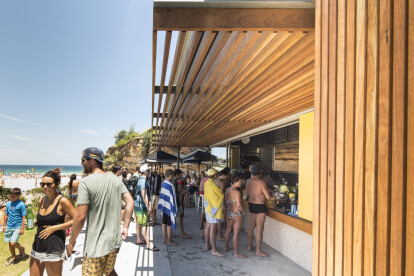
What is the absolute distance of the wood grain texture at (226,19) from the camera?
6.57ft

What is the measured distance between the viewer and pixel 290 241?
4809 millimetres

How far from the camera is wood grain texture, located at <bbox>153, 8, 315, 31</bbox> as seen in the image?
6.57ft

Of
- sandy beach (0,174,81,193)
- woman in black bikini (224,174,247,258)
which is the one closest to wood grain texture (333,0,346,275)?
woman in black bikini (224,174,247,258)

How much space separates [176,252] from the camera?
514cm

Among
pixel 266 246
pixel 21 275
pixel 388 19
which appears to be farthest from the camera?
pixel 266 246

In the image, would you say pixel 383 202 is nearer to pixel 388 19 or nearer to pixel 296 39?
pixel 388 19

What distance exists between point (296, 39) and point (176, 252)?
4.50 meters

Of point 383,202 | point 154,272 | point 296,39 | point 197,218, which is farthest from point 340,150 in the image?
point 197,218

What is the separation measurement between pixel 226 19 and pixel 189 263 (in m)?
4.11

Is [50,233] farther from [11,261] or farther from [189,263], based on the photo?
[11,261]

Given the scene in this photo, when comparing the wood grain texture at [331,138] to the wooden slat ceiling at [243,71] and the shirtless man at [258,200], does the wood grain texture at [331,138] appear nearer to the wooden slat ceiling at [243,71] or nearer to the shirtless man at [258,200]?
the wooden slat ceiling at [243,71]

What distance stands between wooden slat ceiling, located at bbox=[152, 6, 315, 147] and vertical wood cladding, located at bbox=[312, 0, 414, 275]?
1.98 ft

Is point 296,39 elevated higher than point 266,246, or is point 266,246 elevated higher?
point 296,39

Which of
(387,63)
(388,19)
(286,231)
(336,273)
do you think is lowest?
(286,231)
